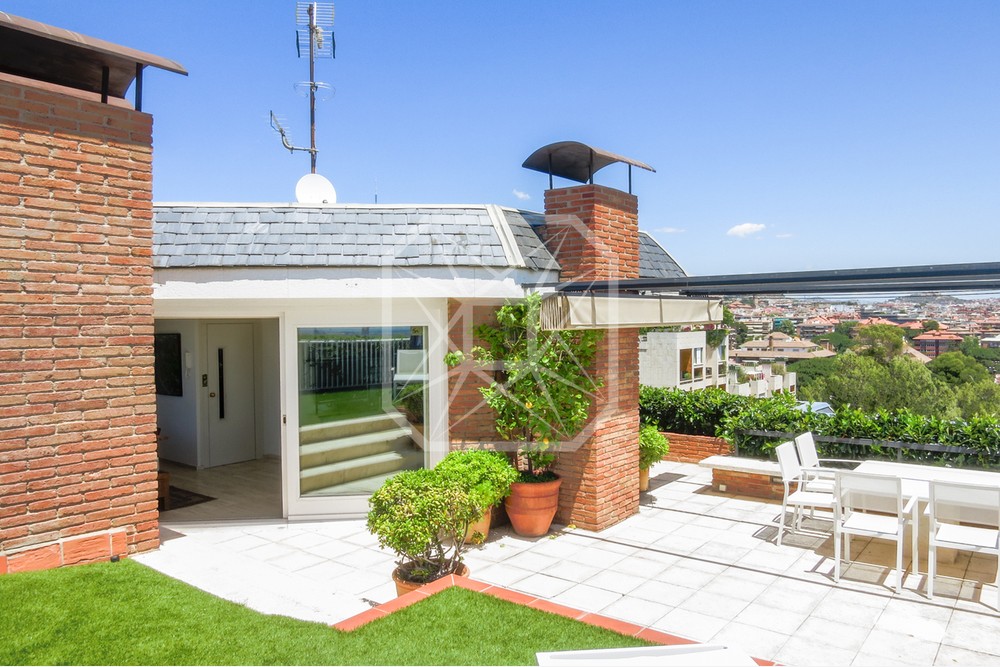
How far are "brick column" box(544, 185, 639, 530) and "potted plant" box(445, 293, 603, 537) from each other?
34 cm

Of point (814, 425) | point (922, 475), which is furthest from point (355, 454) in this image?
point (814, 425)

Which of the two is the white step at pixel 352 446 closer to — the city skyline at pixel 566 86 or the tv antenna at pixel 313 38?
the city skyline at pixel 566 86

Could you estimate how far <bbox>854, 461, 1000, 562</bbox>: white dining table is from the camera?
8929mm

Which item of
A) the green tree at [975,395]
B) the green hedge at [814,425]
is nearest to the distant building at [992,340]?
the green hedge at [814,425]

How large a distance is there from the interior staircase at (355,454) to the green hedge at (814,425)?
7461mm

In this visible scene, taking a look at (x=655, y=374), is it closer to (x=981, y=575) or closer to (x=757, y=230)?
(x=981, y=575)

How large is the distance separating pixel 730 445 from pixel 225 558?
441 inches

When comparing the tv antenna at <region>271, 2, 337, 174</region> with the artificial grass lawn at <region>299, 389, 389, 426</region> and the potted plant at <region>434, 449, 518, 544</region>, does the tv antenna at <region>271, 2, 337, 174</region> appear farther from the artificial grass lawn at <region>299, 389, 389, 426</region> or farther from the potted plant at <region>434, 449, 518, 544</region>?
the potted plant at <region>434, 449, 518, 544</region>

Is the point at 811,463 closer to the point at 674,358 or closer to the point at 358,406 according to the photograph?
the point at 358,406

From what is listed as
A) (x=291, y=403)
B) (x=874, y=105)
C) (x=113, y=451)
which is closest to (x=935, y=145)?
(x=874, y=105)

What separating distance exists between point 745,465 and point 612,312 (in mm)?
5224

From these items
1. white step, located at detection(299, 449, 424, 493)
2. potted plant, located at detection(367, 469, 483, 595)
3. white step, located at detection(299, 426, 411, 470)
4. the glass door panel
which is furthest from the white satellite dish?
potted plant, located at detection(367, 469, 483, 595)

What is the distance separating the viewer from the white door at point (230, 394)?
15852 mm

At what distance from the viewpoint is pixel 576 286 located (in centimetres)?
1013
